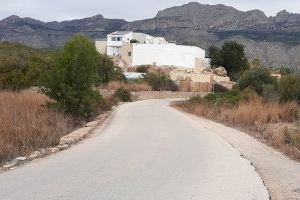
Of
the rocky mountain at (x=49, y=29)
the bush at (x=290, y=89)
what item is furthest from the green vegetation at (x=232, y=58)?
the rocky mountain at (x=49, y=29)

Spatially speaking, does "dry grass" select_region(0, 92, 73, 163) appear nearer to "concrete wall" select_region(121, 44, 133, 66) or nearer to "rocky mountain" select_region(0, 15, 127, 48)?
"concrete wall" select_region(121, 44, 133, 66)

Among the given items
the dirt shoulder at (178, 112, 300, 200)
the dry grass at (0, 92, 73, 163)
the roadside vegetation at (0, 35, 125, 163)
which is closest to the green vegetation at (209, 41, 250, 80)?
the roadside vegetation at (0, 35, 125, 163)

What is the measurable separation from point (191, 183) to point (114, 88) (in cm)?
4893

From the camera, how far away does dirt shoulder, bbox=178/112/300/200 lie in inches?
409

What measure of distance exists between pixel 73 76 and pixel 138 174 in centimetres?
1508

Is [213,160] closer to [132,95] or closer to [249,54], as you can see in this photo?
[132,95]

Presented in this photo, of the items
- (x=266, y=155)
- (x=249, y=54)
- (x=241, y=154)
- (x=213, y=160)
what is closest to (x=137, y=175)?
(x=213, y=160)

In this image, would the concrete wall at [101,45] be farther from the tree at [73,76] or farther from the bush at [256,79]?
the tree at [73,76]

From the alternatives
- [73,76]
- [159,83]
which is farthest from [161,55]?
[73,76]

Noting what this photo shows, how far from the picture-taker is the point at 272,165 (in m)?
13.8

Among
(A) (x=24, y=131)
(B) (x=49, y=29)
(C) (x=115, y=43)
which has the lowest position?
(C) (x=115, y=43)

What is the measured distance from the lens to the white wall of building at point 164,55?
94.1 m

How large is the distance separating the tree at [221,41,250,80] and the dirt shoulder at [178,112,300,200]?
70949 millimetres

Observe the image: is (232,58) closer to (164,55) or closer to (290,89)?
(164,55)
